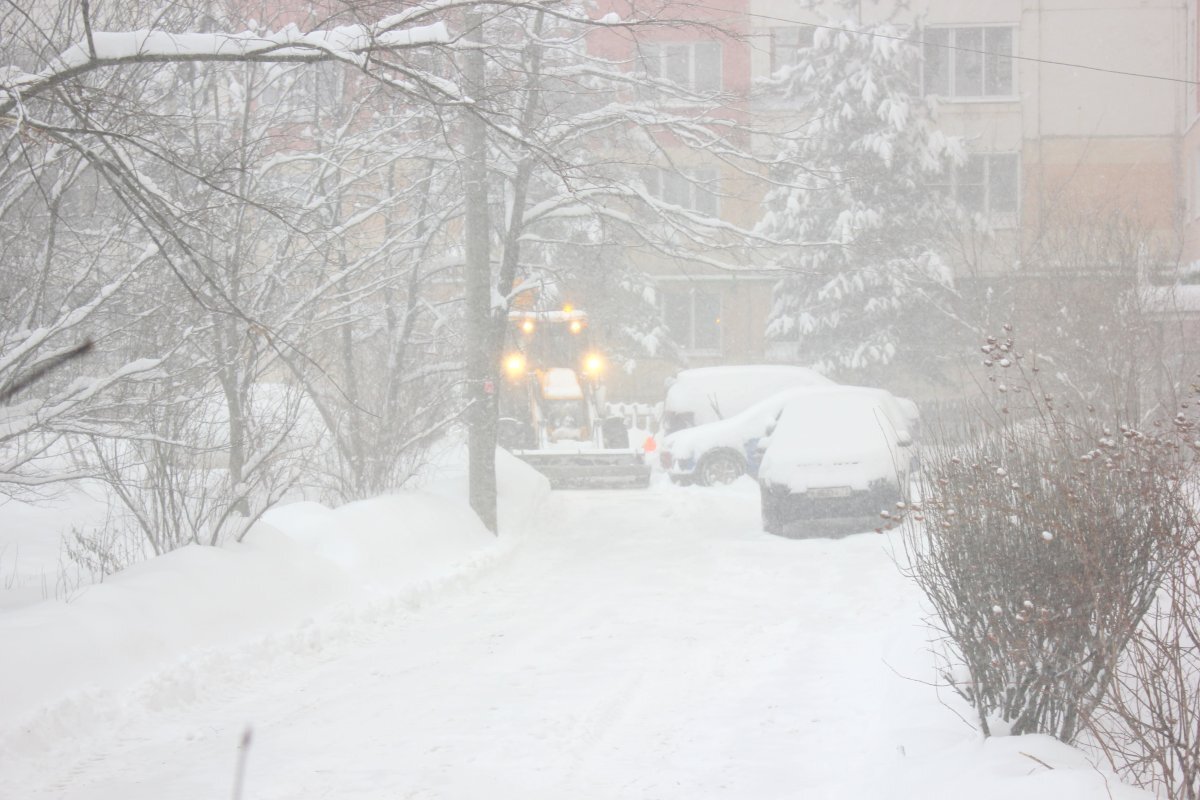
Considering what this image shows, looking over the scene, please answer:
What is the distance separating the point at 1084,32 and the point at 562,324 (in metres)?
18.8

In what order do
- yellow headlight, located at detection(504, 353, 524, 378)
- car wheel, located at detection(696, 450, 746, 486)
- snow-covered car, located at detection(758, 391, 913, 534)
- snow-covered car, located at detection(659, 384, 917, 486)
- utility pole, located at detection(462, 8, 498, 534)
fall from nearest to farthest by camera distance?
utility pole, located at detection(462, 8, 498, 534) → snow-covered car, located at detection(758, 391, 913, 534) → snow-covered car, located at detection(659, 384, 917, 486) → car wheel, located at detection(696, 450, 746, 486) → yellow headlight, located at detection(504, 353, 524, 378)

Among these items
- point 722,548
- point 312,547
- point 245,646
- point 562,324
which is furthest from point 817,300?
point 245,646

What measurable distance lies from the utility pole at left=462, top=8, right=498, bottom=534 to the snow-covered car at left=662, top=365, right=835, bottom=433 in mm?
8312

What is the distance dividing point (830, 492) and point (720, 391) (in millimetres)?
8124

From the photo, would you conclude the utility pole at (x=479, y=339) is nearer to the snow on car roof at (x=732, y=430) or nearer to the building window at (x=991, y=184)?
the snow on car roof at (x=732, y=430)

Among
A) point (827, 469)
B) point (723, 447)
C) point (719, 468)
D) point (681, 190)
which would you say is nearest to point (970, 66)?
point (681, 190)

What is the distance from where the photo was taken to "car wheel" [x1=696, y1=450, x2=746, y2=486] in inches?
792

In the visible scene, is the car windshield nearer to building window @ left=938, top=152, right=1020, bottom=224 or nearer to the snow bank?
the snow bank

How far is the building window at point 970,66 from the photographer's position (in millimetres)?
32344

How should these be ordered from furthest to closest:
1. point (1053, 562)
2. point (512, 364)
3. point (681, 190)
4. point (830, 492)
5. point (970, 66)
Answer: point (970, 66), point (681, 190), point (512, 364), point (830, 492), point (1053, 562)

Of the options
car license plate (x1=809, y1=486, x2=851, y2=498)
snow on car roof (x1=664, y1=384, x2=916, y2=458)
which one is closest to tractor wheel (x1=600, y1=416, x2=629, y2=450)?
snow on car roof (x1=664, y1=384, x2=916, y2=458)

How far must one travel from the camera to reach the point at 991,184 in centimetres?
3222

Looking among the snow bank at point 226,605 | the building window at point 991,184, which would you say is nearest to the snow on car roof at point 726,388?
the snow bank at point 226,605

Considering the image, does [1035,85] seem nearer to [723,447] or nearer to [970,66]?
[970,66]
